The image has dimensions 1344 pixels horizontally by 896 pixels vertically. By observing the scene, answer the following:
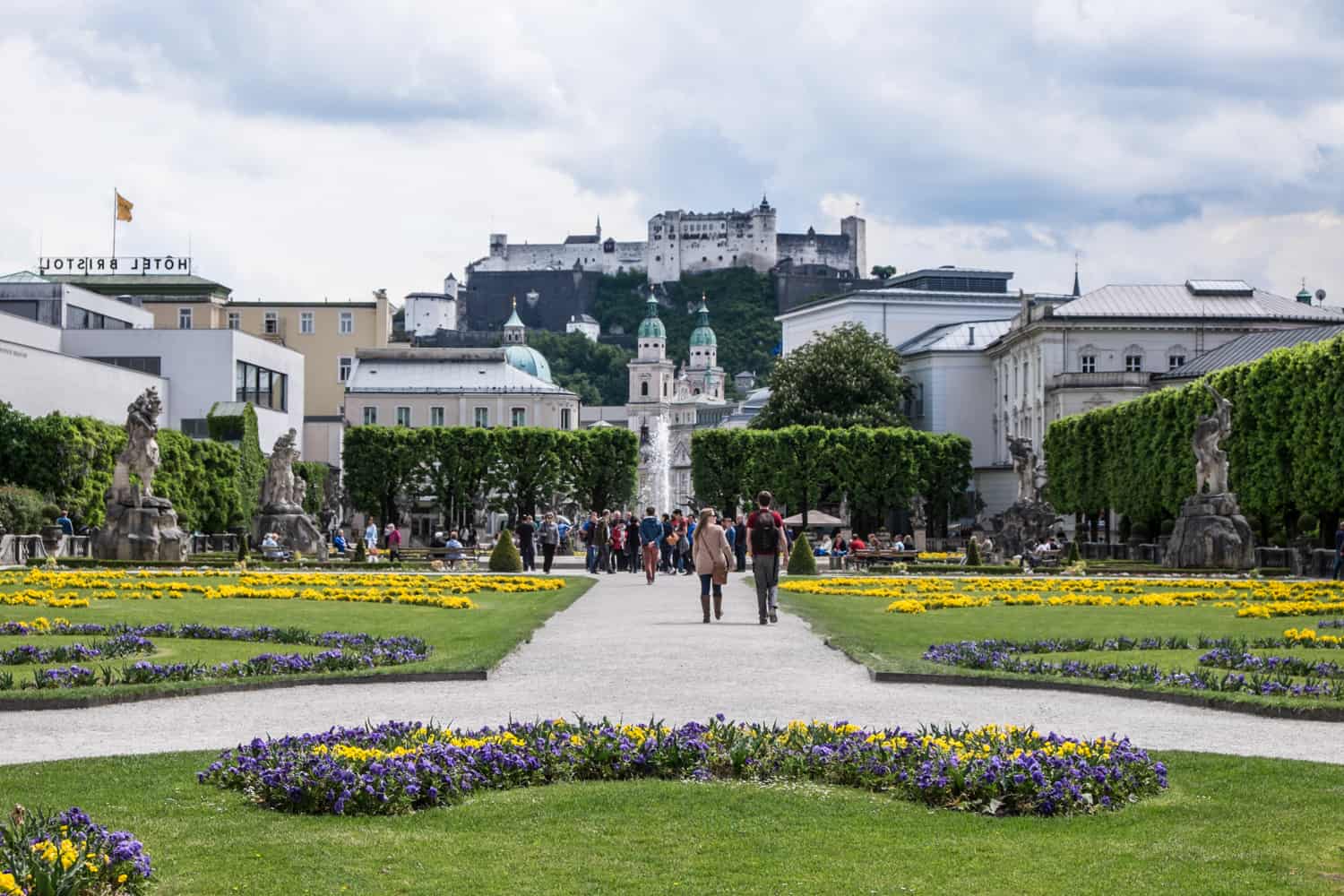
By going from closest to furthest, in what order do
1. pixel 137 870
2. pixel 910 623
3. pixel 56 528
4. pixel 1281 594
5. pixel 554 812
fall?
pixel 137 870 < pixel 554 812 < pixel 910 623 < pixel 1281 594 < pixel 56 528

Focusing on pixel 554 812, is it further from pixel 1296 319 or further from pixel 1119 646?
pixel 1296 319

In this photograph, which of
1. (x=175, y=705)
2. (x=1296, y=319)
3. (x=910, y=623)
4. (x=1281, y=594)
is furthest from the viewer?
(x=1296, y=319)

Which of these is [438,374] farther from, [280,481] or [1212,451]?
[1212,451]

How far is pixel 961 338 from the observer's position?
4771 inches

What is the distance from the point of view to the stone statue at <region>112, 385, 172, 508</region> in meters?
43.5

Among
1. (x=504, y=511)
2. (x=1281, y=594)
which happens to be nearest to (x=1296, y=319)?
(x=504, y=511)

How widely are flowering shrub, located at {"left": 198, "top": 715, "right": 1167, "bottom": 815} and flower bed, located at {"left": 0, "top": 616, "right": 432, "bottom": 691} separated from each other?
206 inches

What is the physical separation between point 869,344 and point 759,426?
8.90 m

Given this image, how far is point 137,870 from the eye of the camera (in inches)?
321

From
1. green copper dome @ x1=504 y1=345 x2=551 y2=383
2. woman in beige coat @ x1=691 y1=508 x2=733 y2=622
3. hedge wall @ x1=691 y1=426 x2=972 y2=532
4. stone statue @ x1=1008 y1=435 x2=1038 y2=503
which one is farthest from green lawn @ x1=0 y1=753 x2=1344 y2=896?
green copper dome @ x1=504 y1=345 x2=551 y2=383

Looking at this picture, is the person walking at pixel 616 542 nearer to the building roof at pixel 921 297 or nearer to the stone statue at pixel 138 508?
the stone statue at pixel 138 508

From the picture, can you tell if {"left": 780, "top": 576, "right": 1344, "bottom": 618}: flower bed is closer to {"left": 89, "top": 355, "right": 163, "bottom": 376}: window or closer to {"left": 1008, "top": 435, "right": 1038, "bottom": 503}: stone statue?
{"left": 1008, "top": 435, "right": 1038, "bottom": 503}: stone statue

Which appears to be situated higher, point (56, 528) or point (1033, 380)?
point (1033, 380)

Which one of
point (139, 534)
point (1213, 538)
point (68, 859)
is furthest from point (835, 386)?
point (68, 859)
